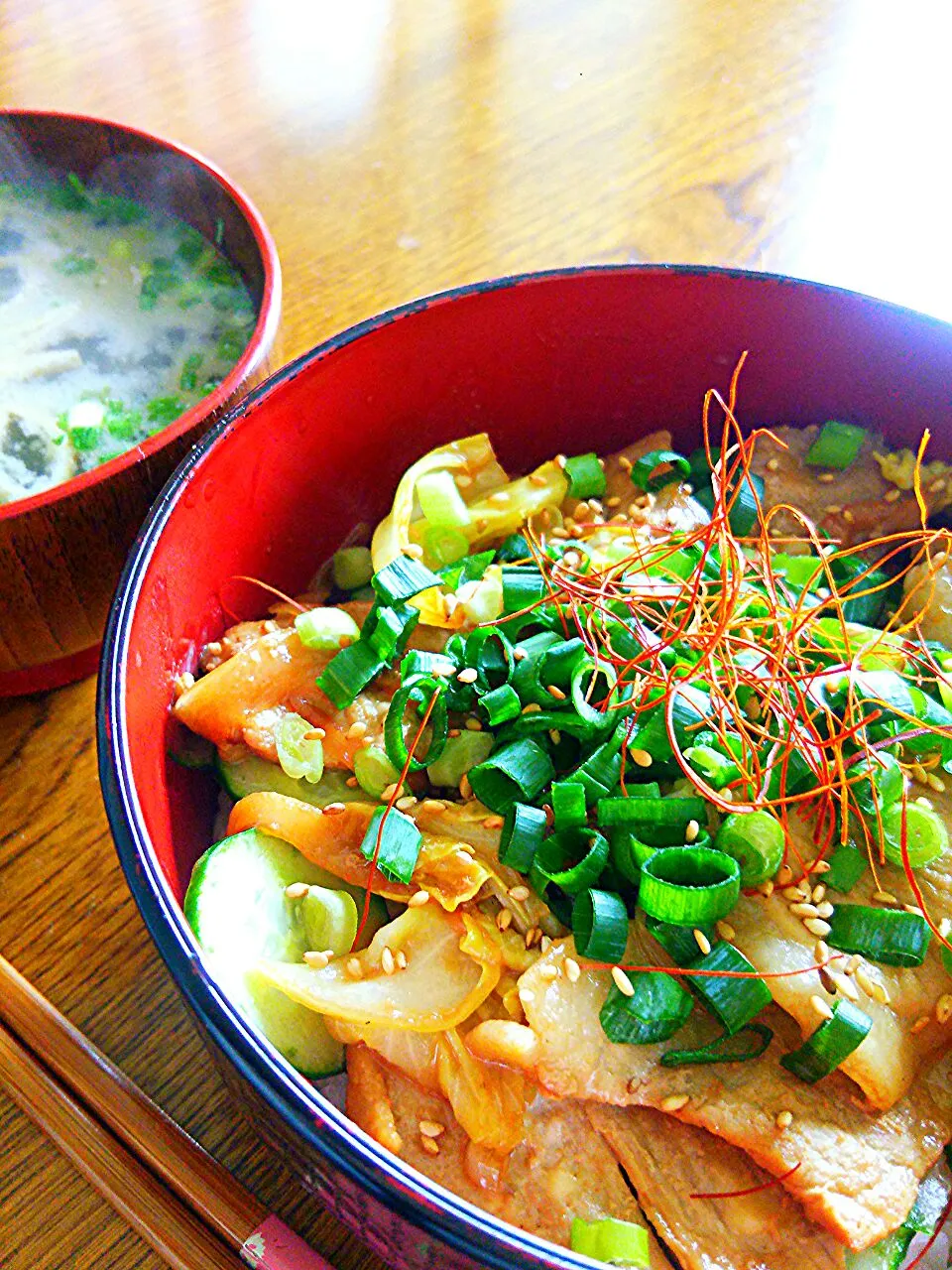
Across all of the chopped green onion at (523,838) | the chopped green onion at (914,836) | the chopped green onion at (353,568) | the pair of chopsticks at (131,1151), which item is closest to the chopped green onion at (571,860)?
the chopped green onion at (523,838)

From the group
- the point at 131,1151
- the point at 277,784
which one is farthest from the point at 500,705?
the point at 131,1151

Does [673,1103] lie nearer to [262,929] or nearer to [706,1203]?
[706,1203]

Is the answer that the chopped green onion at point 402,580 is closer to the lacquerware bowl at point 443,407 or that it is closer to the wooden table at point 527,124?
the lacquerware bowl at point 443,407

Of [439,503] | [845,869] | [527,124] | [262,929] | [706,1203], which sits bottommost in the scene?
[706,1203]

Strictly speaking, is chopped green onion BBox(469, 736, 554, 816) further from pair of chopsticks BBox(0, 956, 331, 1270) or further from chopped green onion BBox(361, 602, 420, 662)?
pair of chopsticks BBox(0, 956, 331, 1270)

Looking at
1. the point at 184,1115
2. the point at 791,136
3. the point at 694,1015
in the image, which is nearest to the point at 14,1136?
the point at 184,1115

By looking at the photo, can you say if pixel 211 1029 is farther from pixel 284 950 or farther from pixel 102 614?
pixel 102 614
